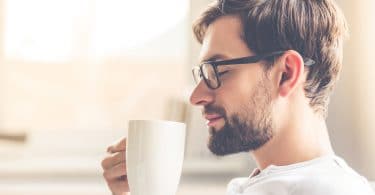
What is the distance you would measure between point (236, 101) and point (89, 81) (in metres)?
0.88

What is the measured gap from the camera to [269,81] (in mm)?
787

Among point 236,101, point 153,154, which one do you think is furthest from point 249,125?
point 153,154

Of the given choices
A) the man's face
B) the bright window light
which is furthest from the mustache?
the bright window light

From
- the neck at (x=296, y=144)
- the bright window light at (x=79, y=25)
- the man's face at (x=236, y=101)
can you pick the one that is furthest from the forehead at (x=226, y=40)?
the bright window light at (x=79, y=25)

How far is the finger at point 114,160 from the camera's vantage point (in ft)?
2.82

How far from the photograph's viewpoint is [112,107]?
62.5 inches

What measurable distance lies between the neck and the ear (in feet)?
0.16

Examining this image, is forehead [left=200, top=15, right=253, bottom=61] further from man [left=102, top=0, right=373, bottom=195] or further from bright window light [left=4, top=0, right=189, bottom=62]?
bright window light [left=4, top=0, right=189, bottom=62]

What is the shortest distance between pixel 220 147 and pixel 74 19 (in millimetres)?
956

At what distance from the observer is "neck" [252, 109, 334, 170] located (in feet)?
2.54

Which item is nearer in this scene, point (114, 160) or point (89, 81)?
point (114, 160)

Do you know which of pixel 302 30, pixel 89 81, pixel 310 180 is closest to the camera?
pixel 310 180

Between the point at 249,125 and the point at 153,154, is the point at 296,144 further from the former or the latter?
the point at 153,154

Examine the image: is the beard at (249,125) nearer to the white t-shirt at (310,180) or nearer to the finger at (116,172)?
the white t-shirt at (310,180)
